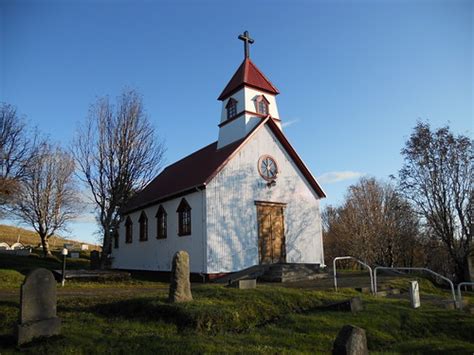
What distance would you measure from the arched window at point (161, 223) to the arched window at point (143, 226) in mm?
2151

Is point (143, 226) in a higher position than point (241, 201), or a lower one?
lower

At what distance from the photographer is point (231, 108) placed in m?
23.8

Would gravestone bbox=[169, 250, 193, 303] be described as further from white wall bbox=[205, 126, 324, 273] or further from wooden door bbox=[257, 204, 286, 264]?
wooden door bbox=[257, 204, 286, 264]

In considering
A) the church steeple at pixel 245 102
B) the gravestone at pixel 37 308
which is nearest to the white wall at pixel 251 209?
the church steeple at pixel 245 102

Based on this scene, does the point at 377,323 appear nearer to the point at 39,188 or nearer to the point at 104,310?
the point at 104,310

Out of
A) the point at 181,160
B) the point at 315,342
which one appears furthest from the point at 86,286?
the point at 181,160

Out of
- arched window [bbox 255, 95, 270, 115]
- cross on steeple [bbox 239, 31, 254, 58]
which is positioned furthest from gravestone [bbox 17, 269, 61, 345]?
cross on steeple [bbox 239, 31, 254, 58]

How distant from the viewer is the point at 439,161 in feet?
80.5

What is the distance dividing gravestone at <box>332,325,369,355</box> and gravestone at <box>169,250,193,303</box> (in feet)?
17.7

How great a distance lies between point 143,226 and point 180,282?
17.8 meters

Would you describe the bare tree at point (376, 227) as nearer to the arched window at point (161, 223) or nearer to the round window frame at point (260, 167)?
the round window frame at point (260, 167)

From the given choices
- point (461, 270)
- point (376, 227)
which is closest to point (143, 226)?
point (461, 270)

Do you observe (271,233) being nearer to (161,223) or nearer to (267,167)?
(267,167)

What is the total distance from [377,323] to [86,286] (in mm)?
11413
